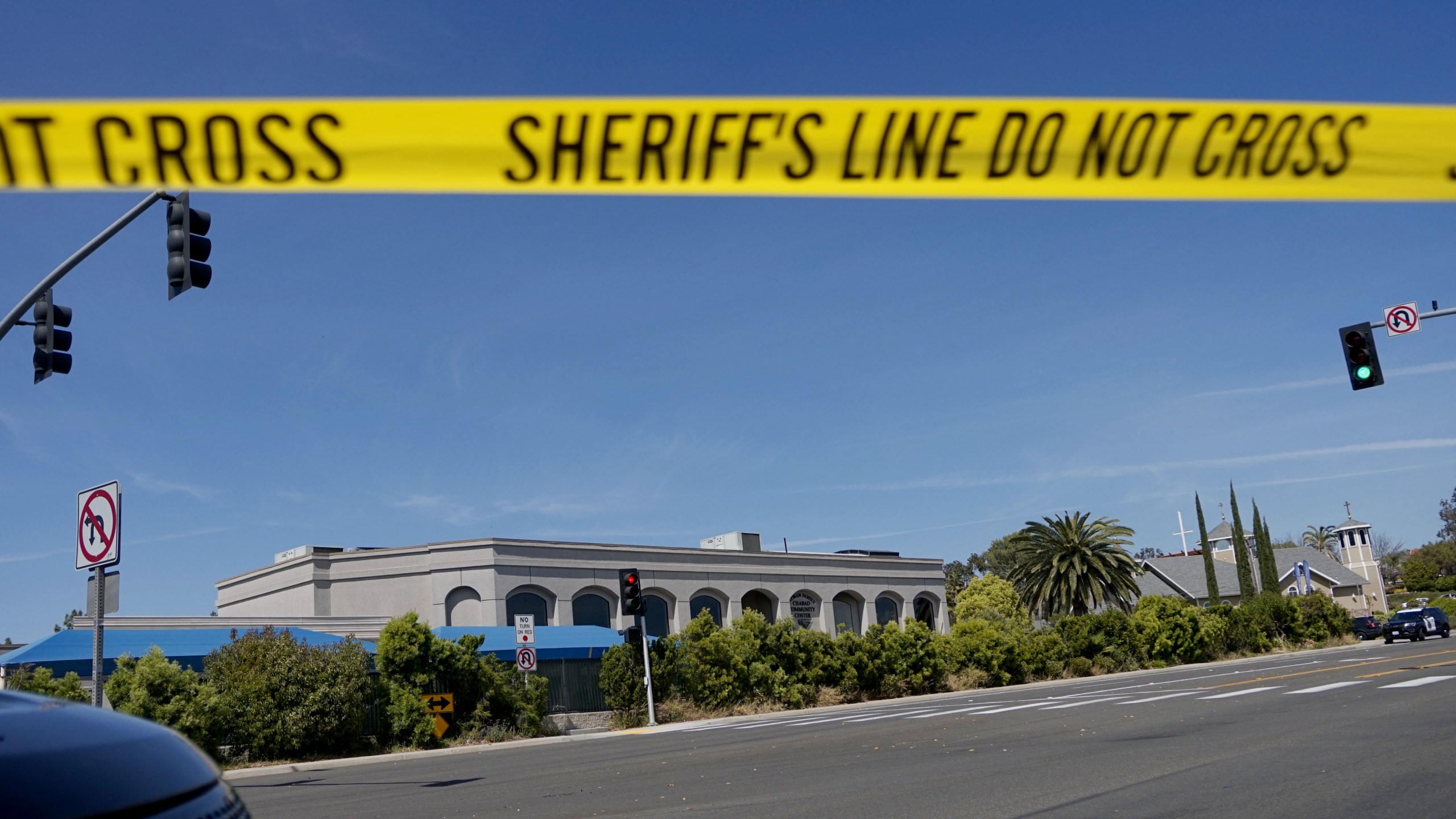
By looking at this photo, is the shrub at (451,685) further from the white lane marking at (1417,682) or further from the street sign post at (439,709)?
the white lane marking at (1417,682)

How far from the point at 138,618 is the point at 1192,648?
41.1m

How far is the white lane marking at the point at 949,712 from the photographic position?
22.0 meters

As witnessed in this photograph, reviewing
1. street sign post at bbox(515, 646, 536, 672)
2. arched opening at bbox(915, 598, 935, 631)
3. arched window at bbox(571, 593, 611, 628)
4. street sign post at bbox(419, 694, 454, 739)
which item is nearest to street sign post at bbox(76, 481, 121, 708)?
street sign post at bbox(419, 694, 454, 739)

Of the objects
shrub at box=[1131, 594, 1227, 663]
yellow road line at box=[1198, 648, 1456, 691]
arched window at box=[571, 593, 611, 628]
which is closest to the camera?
yellow road line at box=[1198, 648, 1456, 691]

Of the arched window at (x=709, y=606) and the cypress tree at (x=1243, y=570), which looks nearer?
the arched window at (x=709, y=606)

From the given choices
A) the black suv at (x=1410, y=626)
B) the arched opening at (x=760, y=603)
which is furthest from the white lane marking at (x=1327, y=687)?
the arched opening at (x=760, y=603)

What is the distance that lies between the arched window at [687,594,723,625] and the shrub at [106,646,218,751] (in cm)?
2994

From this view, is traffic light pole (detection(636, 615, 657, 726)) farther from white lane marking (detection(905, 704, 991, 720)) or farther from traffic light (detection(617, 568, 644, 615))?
white lane marking (detection(905, 704, 991, 720))

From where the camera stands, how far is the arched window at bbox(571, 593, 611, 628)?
46219 millimetres

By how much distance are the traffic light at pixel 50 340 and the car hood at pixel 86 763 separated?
1147cm

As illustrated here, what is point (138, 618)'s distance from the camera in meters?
34.9

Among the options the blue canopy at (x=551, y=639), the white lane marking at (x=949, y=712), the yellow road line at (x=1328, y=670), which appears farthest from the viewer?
the blue canopy at (x=551, y=639)

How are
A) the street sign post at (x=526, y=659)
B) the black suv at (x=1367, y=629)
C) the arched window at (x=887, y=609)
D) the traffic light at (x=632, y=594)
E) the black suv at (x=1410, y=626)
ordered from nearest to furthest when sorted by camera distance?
the street sign post at (x=526, y=659), the traffic light at (x=632, y=594), the black suv at (x=1410, y=626), the black suv at (x=1367, y=629), the arched window at (x=887, y=609)

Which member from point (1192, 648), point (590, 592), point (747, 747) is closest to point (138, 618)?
point (590, 592)
